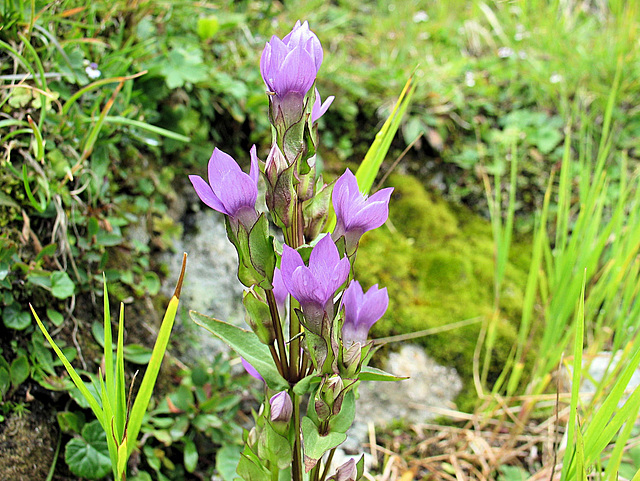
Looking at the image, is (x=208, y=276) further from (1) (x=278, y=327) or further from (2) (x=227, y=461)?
(1) (x=278, y=327)

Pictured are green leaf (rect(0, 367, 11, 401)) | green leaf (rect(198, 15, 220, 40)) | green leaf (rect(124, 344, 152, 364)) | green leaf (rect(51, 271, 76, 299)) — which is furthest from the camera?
green leaf (rect(198, 15, 220, 40))

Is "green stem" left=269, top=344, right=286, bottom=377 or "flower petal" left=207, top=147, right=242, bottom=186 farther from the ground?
"flower petal" left=207, top=147, right=242, bottom=186

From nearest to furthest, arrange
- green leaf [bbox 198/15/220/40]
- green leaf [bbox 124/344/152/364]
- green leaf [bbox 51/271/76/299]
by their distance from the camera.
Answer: green leaf [bbox 51/271/76/299]
green leaf [bbox 124/344/152/364]
green leaf [bbox 198/15/220/40]

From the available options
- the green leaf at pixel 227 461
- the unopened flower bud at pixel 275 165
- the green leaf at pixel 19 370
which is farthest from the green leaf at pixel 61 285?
the unopened flower bud at pixel 275 165

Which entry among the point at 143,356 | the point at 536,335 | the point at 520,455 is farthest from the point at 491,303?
the point at 143,356

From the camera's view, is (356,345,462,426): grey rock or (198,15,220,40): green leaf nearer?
(356,345,462,426): grey rock

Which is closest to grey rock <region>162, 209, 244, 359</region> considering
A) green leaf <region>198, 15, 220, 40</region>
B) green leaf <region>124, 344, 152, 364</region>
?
green leaf <region>124, 344, 152, 364</region>

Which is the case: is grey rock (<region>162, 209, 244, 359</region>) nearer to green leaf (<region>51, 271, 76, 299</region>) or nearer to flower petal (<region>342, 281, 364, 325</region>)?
green leaf (<region>51, 271, 76, 299</region>)

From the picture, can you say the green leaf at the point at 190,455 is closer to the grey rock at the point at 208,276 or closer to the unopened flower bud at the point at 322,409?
the grey rock at the point at 208,276
